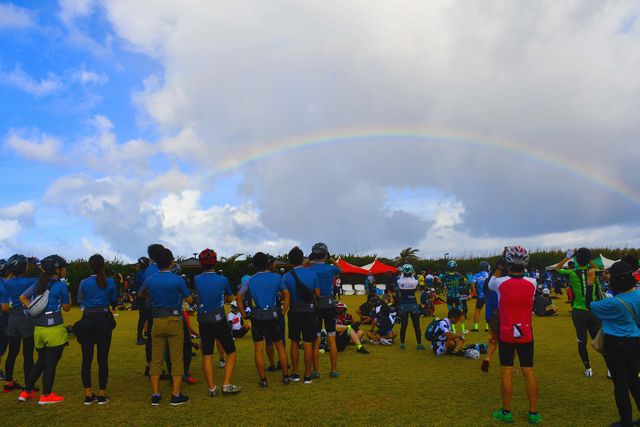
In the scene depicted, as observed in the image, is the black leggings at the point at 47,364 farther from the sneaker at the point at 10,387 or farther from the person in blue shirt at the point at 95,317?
the sneaker at the point at 10,387

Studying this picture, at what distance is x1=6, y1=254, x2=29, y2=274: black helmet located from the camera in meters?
7.95

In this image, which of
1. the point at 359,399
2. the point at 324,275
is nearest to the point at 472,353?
the point at 324,275

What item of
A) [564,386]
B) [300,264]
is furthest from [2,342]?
[564,386]

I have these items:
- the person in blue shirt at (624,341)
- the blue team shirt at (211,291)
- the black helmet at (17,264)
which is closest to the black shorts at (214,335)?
the blue team shirt at (211,291)

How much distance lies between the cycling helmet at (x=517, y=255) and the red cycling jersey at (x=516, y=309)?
198 mm

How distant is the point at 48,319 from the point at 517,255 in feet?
21.8

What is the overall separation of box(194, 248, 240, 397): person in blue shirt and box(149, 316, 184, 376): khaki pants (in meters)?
0.40

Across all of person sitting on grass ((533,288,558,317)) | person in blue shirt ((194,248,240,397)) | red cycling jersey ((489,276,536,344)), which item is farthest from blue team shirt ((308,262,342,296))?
person sitting on grass ((533,288,558,317))

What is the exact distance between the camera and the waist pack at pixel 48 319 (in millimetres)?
7160

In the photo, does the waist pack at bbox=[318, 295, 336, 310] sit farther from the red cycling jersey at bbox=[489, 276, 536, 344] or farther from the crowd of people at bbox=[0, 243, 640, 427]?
the red cycling jersey at bbox=[489, 276, 536, 344]

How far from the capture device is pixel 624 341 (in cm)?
552

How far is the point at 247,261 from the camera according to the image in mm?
37438

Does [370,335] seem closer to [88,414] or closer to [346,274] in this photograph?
[88,414]

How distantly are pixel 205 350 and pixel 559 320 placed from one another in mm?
16391
